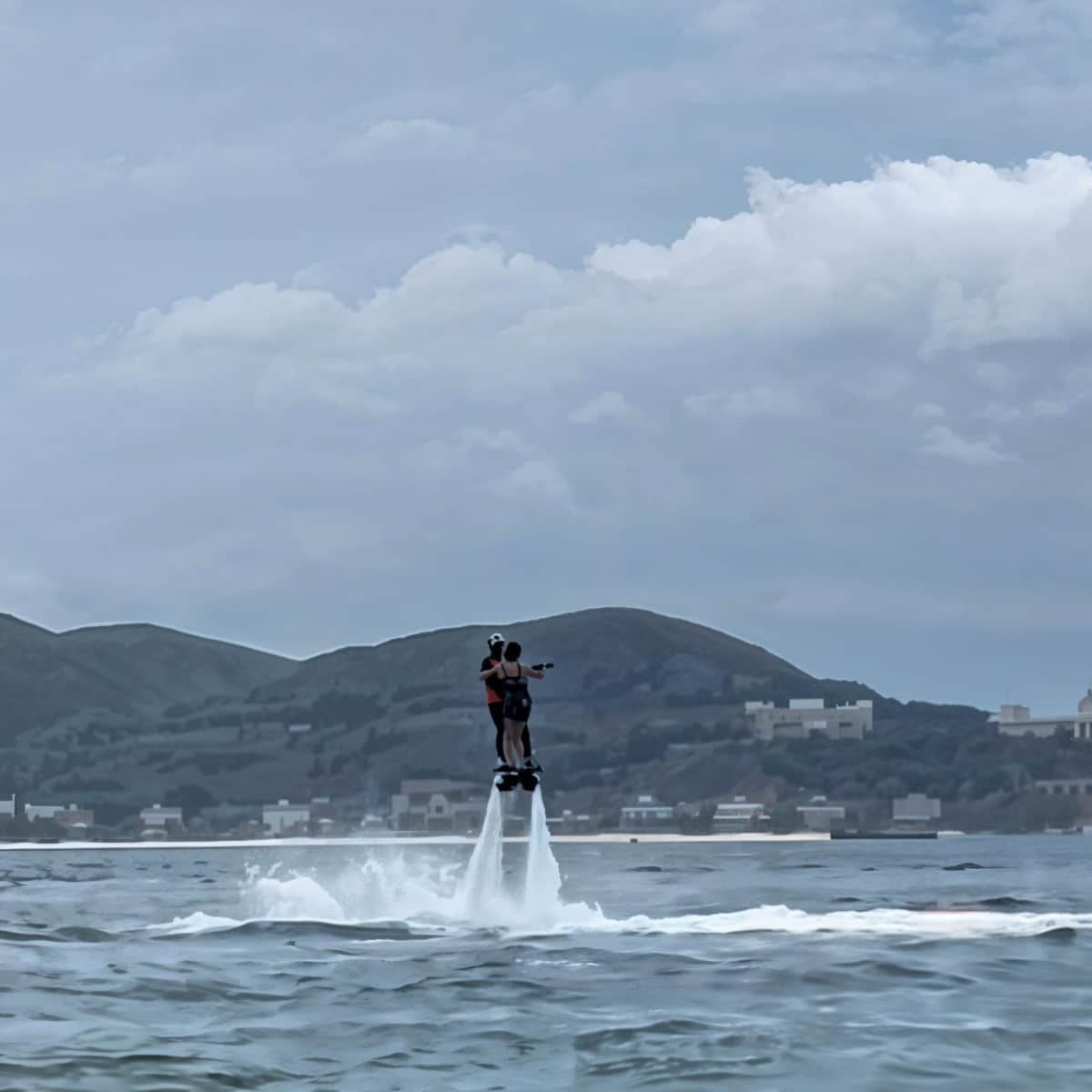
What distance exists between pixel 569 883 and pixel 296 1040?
249 ft

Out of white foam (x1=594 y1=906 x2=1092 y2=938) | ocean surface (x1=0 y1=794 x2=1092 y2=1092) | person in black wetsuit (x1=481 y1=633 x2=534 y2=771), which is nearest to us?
ocean surface (x1=0 y1=794 x2=1092 y2=1092)

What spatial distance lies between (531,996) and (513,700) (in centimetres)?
1151

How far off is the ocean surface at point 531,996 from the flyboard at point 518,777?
6.98 ft

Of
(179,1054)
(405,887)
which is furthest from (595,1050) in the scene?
(405,887)

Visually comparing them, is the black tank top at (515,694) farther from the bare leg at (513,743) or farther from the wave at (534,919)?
the wave at (534,919)

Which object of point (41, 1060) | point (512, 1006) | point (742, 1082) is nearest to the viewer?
point (742, 1082)

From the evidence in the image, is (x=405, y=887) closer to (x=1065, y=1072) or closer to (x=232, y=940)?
(x=232, y=940)

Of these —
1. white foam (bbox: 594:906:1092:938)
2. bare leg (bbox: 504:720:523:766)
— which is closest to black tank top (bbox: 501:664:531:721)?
bare leg (bbox: 504:720:523:766)

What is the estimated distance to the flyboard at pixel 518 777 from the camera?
4459 centimetres

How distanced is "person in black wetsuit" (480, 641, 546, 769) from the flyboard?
9cm

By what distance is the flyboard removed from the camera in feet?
146

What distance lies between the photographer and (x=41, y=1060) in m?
27.0

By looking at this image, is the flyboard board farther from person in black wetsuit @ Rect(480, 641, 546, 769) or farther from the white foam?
the white foam

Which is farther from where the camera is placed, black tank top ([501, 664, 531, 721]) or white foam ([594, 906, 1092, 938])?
white foam ([594, 906, 1092, 938])
